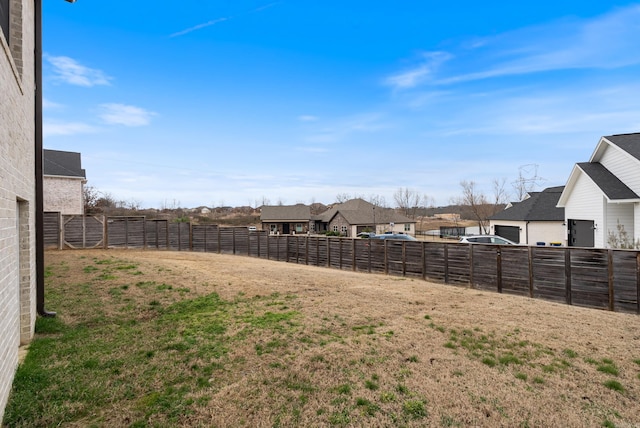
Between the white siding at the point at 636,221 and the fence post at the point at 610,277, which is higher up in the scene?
the white siding at the point at 636,221

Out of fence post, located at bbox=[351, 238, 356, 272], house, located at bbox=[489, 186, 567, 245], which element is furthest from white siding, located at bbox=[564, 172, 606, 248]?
fence post, located at bbox=[351, 238, 356, 272]

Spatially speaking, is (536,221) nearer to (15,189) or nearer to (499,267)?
(499,267)

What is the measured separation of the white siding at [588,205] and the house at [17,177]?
19.9 meters

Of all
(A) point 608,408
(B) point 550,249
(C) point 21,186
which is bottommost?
(A) point 608,408

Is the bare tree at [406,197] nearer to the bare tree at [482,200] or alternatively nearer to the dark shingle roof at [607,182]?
the bare tree at [482,200]

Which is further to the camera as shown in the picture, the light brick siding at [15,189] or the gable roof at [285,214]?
the gable roof at [285,214]

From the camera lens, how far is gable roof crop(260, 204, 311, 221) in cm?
4600

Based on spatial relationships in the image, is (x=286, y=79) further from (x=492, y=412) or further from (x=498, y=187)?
(x=498, y=187)

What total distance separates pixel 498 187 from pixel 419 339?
47954 millimetres

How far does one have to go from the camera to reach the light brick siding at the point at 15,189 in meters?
3.35

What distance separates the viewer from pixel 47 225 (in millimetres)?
17125

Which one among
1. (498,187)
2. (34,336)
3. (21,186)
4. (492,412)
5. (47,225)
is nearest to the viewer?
(492,412)

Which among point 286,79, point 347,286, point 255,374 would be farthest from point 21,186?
point 286,79

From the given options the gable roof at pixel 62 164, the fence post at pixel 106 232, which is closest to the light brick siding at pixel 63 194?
the gable roof at pixel 62 164
